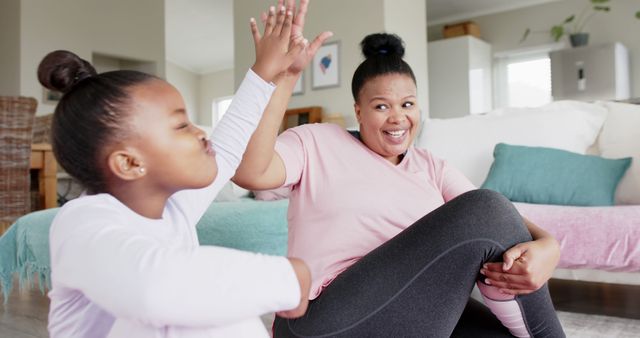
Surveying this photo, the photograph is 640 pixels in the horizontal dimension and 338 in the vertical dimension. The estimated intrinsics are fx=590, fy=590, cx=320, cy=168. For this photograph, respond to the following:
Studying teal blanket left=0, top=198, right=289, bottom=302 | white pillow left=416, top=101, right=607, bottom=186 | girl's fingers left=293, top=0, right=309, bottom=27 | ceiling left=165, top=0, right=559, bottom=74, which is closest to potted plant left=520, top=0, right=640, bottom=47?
ceiling left=165, top=0, right=559, bottom=74

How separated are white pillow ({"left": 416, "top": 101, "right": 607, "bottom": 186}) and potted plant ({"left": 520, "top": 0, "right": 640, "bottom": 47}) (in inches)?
165

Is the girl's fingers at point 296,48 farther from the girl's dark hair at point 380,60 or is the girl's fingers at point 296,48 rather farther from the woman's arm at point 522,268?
the woman's arm at point 522,268

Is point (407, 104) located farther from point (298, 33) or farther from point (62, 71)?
point (62, 71)

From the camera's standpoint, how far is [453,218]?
101 centimetres

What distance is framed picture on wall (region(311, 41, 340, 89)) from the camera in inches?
237

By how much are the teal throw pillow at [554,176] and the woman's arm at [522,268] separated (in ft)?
4.79

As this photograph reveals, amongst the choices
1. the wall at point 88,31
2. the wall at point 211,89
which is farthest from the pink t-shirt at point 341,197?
the wall at point 211,89

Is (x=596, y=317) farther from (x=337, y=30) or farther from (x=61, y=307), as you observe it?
(x=337, y=30)

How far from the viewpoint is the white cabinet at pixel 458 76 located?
7.34 m

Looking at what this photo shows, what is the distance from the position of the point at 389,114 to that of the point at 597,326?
1.23 m

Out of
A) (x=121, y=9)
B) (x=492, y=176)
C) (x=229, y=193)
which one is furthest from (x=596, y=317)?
(x=121, y=9)

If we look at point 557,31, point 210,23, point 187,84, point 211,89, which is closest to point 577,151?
point 557,31

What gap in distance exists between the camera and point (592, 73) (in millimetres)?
6309

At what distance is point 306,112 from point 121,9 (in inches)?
134
